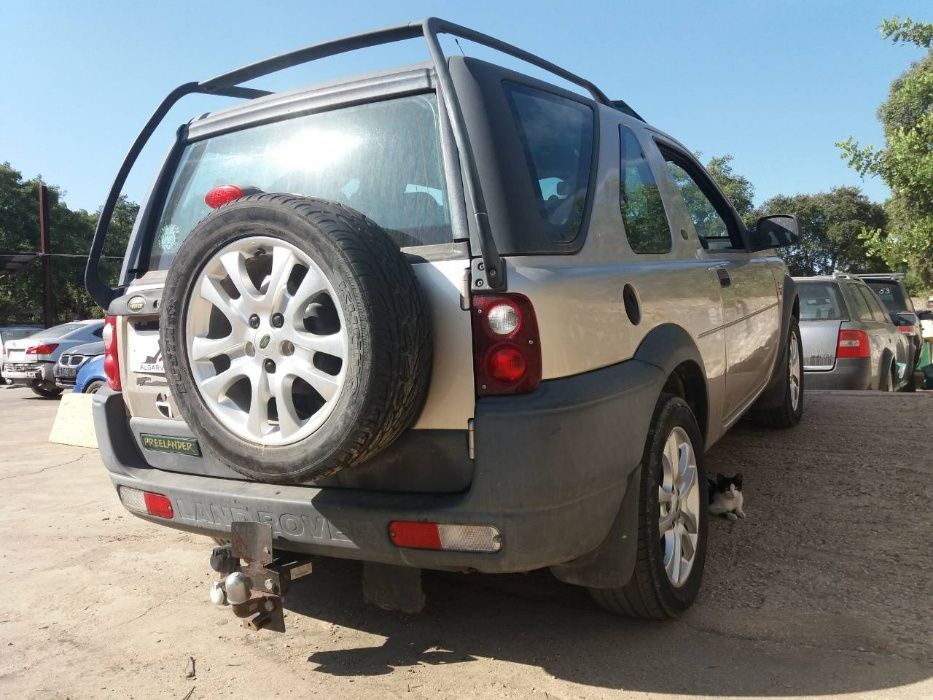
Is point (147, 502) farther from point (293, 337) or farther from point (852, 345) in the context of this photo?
point (852, 345)

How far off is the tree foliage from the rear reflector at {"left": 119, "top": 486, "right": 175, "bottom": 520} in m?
31.1

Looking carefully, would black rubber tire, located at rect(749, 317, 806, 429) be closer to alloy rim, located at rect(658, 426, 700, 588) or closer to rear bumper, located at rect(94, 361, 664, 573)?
alloy rim, located at rect(658, 426, 700, 588)

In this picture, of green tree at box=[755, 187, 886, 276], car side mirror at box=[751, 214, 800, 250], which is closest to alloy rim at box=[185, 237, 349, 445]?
car side mirror at box=[751, 214, 800, 250]

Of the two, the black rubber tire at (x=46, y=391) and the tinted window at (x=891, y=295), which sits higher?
the tinted window at (x=891, y=295)

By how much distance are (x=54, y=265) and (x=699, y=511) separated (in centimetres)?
3525

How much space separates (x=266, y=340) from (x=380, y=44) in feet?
3.93

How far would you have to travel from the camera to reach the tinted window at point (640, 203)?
10.0ft

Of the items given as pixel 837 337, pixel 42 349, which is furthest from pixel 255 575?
pixel 42 349

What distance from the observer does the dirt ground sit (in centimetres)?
260

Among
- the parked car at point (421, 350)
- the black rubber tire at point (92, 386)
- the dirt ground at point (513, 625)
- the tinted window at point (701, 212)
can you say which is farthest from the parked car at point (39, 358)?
the tinted window at point (701, 212)

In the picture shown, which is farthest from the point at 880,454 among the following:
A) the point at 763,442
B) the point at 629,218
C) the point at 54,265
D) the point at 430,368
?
the point at 54,265

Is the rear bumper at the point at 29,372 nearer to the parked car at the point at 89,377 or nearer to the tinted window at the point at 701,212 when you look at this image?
the parked car at the point at 89,377

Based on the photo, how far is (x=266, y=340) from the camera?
2318 mm

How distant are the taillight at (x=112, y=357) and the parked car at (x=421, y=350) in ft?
0.05
